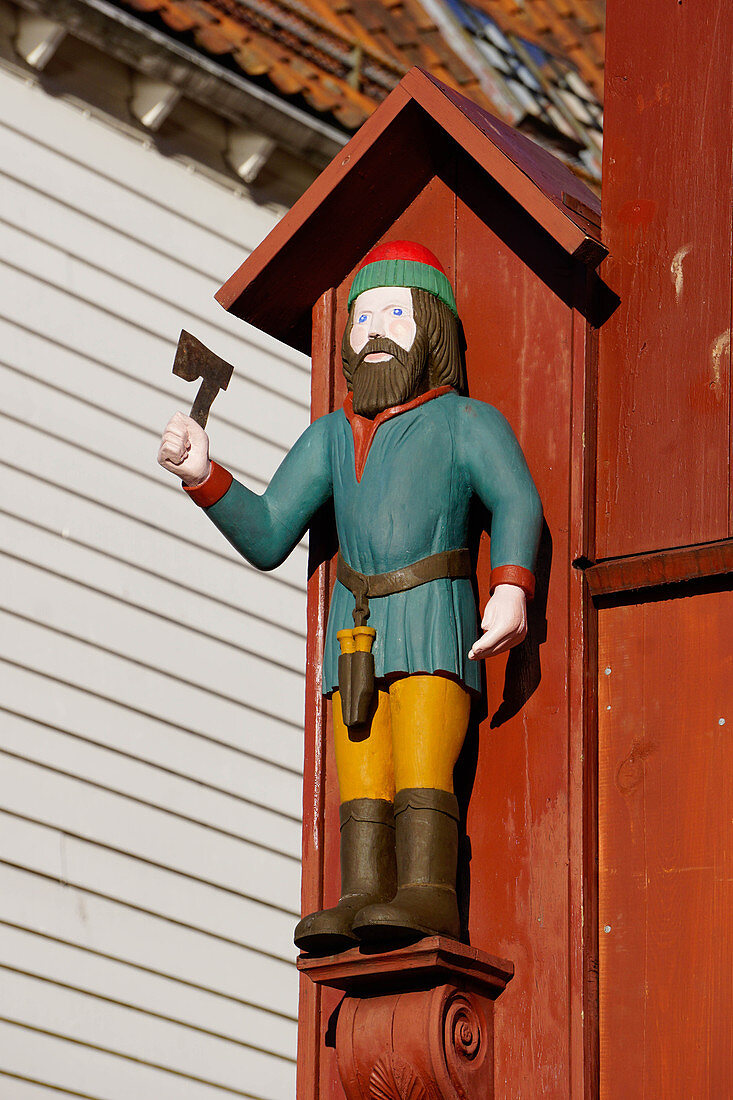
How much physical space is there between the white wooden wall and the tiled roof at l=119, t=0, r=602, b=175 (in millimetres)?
525

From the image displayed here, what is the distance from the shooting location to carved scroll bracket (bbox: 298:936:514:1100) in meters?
3.70

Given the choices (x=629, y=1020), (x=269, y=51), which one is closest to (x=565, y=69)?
(x=269, y=51)

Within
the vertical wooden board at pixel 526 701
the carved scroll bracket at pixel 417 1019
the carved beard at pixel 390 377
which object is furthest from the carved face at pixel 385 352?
the carved scroll bracket at pixel 417 1019

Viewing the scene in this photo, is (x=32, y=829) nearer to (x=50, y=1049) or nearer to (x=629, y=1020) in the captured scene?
(x=50, y=1049)

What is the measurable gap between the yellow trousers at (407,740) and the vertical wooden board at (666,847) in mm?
301

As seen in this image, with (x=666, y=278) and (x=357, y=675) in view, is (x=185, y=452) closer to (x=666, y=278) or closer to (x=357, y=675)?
(x=357, y=675)

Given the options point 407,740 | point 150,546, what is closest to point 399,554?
point 407,740

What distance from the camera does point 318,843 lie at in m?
4.30

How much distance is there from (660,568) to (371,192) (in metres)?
1.21

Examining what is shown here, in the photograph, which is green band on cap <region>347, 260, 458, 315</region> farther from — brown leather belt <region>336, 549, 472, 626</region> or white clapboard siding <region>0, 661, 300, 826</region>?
white clapboard siding <region>0, 661, 300, 826</region>

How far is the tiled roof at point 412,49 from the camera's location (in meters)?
7.60

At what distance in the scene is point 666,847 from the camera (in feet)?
12.5

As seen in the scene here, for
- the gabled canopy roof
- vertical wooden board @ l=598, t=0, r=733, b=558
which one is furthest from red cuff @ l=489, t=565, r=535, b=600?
the gabled canopy roof

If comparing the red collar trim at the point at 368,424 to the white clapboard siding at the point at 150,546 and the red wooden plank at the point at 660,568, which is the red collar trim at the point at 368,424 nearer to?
the red wooden plank at the point at 660,568
